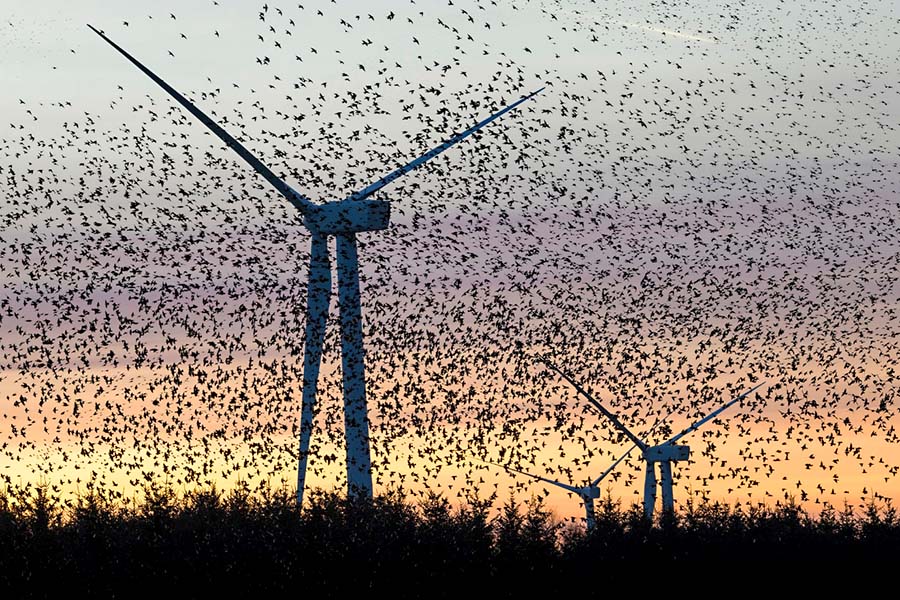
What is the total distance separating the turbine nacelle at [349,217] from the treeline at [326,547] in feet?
50.2

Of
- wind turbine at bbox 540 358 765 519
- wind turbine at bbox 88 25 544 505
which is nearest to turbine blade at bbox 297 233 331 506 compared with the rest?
wind turbine at bbox 88 25 544 505

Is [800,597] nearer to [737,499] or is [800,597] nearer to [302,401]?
[737,499]

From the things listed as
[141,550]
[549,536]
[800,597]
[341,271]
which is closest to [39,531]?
[141,550]

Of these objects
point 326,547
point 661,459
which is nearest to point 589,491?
point 661,459

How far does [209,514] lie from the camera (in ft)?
281

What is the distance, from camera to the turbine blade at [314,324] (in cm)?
6850

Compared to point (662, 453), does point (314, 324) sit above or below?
below

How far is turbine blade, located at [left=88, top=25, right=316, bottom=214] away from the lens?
222 feet

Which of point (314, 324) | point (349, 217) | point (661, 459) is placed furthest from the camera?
point (661, 459)

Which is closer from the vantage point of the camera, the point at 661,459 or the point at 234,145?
the point at 234,145

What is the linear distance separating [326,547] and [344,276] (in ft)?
42.6

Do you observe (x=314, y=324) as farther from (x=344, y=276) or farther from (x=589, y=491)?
(x=589, y=491)

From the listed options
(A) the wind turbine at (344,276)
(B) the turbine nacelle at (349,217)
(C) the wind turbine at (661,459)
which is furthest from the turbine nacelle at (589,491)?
(B) the turbine nacelle at (349,217)

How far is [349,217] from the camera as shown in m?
72.1
